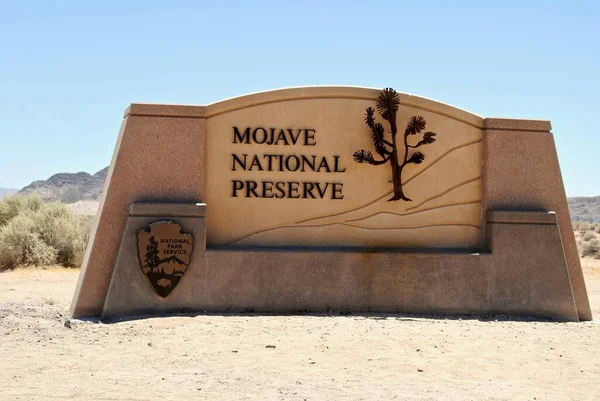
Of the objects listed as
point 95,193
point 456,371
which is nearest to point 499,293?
point 456,371

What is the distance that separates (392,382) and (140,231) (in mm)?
4664

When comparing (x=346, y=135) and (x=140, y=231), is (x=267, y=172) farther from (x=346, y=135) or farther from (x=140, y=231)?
(x=140, y=231)

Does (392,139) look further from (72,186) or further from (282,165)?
(72,186)

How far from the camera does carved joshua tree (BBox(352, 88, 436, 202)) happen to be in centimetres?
1162

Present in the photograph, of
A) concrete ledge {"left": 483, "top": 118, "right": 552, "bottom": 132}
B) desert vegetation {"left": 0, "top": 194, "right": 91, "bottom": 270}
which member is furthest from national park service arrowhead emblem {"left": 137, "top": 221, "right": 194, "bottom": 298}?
desert vegetation {"left": 0, "top": 194, "right": 91, "bottom": 270}

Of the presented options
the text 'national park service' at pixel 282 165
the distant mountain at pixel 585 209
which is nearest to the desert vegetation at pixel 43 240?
the text 'national park service' at pixel 282 165

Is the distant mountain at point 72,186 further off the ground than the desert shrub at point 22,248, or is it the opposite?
the distant mountain at point 72,186

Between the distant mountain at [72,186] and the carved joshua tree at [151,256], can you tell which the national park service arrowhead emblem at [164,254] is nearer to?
the carved joshua tree at [151,256]

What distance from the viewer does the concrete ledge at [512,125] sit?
12.0 metres

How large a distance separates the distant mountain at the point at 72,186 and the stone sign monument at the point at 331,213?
230ft

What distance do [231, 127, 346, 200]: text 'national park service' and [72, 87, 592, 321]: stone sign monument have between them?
0.02 m

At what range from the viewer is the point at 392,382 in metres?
7.64

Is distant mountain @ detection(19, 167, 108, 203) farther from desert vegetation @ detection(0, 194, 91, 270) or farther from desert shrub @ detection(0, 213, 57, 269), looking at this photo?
desert shrub @ detection(0, 213, 57, 269)

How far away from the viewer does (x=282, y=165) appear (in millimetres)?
11570
